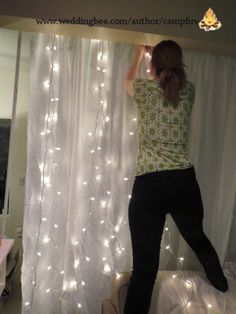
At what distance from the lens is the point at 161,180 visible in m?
1.50

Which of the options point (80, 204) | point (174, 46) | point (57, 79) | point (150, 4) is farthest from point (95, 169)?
point (150, 4)

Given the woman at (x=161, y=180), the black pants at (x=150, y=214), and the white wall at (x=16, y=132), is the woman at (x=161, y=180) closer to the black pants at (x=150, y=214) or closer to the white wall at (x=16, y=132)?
the black pants at (x=150, y=214)

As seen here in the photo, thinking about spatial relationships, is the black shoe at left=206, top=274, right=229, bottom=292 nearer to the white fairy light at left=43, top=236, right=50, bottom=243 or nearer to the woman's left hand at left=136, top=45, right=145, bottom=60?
the white fairy light at left=43, top=236, right=50, bottom=243

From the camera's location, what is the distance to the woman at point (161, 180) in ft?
4.91

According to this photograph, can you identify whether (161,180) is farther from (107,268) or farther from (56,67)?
(56,67)

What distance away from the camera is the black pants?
1.48m

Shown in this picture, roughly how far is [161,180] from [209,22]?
0.98 metres

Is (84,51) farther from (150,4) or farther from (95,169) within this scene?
(95,169)

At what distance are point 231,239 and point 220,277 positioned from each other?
0.65 m

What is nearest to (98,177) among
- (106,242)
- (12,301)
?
(106,242)

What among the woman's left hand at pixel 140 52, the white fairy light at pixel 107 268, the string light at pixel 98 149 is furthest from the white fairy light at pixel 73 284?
the woman's left hand at pixel 140 52

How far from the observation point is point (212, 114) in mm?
2064

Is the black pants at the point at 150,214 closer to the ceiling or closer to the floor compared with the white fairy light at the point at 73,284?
closer to the ceiling

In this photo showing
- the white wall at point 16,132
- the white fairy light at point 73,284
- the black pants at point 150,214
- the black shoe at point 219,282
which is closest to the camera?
the black pants at point 150,214
